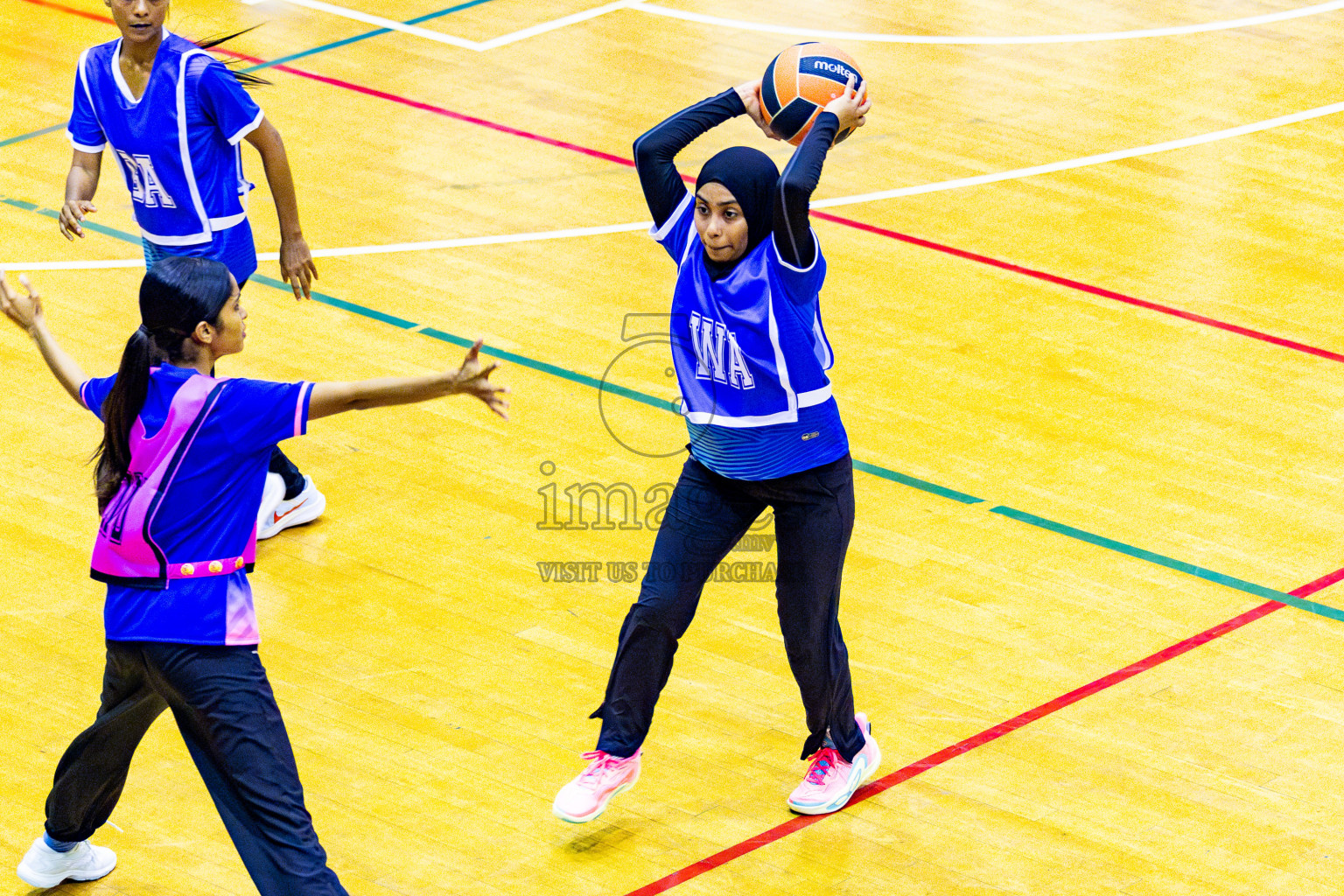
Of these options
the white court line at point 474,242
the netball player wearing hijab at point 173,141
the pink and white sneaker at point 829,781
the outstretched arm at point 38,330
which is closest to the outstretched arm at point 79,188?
the netball player wearing hijab at point 173,141

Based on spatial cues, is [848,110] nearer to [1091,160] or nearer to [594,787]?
[594,787]

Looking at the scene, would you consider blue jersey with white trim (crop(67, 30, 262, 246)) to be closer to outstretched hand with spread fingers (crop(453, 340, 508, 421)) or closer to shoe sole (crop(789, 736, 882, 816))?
outstretched hand with spread fingers (crop(453, 340, 508, 421))

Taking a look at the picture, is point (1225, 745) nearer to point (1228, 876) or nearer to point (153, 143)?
point (1228, 876)

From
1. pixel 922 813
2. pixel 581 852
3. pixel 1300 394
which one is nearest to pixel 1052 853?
pixel 922 813

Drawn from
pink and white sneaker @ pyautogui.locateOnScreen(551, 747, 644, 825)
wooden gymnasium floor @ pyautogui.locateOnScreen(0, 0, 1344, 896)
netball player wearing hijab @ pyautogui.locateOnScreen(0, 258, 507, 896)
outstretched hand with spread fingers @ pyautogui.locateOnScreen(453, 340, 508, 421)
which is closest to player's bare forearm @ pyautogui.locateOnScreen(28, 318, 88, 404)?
netball player wearing hijab @ pyautogui.locateOnScreen(0, 258, 507, 896)

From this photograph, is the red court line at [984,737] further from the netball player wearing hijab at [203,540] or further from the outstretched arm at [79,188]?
the outstretched arm at [79,188]

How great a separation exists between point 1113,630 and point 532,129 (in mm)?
6059

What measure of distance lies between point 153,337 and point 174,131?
7.96ft

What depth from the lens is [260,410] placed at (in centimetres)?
471

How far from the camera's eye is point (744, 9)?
14.4 meters

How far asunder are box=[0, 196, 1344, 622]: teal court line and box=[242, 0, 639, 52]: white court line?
3782mm

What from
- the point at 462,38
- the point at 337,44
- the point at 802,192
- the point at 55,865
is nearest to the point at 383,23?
the point at 337,44

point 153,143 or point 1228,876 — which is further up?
point 153,143

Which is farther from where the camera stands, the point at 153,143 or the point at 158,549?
the point at 153,143
